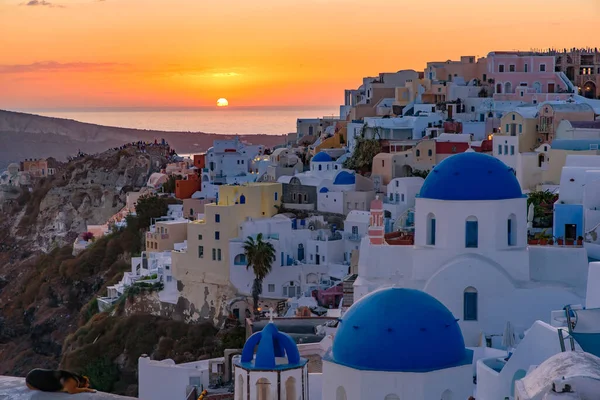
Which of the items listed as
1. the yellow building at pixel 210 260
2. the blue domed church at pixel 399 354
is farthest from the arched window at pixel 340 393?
the yellow building at pixel 210 260

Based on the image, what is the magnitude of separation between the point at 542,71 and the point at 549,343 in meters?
39.0

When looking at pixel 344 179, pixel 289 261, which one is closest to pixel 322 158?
pixel 344 179

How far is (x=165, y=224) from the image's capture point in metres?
40.3

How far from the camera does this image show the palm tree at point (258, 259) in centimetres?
3347

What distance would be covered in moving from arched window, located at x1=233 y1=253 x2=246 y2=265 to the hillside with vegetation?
2.01m

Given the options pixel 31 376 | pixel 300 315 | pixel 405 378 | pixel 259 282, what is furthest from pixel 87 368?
pixel 31 376

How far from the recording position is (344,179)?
39.0 metres

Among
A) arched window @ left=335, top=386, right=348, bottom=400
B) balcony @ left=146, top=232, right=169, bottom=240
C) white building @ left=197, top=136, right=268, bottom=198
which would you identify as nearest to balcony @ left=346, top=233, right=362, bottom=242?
balcony @ left=146, top=232, right=169, bottom=240

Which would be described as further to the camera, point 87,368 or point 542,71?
point 542,71

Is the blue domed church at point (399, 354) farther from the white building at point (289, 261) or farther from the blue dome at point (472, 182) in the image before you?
the white building at point (289, 261)

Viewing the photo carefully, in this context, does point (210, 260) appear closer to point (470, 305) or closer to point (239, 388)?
point (470, 305)

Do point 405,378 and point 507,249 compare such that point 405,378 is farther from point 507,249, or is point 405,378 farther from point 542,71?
point 542,71

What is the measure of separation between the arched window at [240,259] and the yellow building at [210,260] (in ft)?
0.89

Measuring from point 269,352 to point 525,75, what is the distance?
35.4 m
